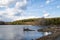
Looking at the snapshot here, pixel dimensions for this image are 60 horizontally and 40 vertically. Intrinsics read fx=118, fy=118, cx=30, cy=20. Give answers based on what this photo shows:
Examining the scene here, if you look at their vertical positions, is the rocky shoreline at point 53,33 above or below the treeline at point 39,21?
below

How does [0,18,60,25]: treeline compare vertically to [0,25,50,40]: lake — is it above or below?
above

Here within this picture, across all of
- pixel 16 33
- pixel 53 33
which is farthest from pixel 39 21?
pixel 16 33

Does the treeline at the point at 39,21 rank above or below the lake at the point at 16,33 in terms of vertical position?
above

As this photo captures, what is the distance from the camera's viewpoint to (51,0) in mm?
2172

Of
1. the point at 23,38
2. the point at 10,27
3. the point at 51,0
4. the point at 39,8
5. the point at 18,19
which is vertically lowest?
the point at 23,38

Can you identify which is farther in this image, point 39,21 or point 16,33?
point 16,33

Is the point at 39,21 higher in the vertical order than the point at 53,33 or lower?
higher

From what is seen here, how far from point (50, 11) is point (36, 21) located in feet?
1.04

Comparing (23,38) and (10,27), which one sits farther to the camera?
(23,38)

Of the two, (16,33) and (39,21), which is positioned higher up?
(39,21)

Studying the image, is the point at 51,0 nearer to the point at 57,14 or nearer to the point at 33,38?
the point at 57,14

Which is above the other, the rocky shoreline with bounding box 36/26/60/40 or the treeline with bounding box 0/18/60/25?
the treeline with bounding box 0/18/60/25

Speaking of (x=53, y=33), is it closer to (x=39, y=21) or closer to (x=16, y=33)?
(x=39, y=21)

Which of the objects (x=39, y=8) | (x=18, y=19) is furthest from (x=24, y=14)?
(x=39, y=8)
